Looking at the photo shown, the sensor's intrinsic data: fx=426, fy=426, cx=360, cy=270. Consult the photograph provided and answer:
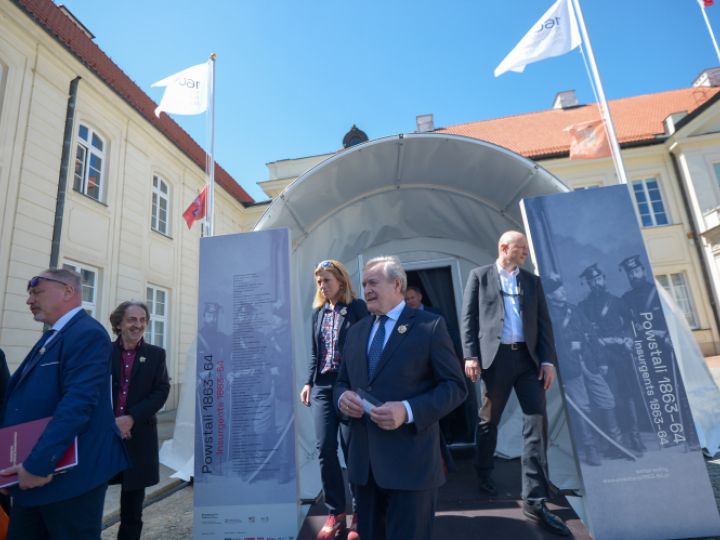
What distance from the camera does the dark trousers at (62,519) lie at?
211 centimetres

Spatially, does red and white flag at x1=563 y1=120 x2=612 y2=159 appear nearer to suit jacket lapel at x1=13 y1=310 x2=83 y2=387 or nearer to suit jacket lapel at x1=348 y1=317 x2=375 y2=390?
suit jacket lapel at x1=348 y1=317 x2=375 y2=390

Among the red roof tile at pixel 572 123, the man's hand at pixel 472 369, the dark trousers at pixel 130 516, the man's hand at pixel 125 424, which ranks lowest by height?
the dark trousers at pixel 130 516

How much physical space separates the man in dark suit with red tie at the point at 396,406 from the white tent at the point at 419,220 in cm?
231

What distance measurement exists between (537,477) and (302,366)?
295cm

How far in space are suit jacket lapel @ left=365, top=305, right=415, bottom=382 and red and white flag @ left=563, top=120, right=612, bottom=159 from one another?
7696 mm

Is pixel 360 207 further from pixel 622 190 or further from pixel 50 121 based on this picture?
pixel 50 121

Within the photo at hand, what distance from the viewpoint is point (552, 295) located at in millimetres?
3422

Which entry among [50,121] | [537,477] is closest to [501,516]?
[537,477]

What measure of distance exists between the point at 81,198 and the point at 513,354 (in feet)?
35.5

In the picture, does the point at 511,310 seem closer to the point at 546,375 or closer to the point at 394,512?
the point at 546,375

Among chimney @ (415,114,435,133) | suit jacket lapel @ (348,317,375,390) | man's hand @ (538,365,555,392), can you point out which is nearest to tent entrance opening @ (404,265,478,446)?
man's hand @ (538,365,555,392)

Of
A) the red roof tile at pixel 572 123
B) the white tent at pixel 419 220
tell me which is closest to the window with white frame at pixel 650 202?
the red roof tile at pixel 572 123

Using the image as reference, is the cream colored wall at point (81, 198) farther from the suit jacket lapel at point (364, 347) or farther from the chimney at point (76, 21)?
the suit jacket lapel at point (364, 347)

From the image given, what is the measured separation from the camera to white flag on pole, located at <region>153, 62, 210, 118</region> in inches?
347
